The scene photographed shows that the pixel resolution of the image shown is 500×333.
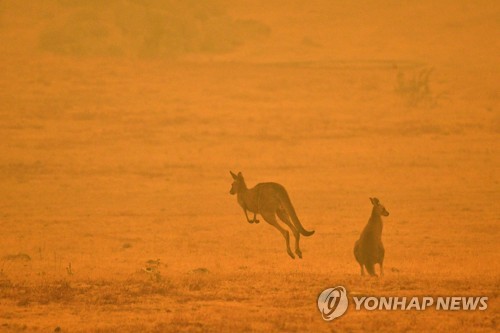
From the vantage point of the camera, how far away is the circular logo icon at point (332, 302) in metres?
9.68

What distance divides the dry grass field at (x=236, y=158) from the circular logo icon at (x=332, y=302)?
0.43ft

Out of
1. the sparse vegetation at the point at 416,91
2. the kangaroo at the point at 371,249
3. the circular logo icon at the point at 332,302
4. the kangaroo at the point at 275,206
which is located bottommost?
the circular logo icon at the point at 332,302

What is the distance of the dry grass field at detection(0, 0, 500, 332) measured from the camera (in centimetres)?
1071

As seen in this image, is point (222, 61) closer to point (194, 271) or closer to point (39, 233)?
point (39, 233)

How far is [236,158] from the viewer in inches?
1032

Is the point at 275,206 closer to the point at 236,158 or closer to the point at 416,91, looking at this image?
the point at 236,158

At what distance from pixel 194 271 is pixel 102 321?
3168 mm

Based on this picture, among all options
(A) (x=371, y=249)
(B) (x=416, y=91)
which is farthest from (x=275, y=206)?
(B) (x=416, y=91)

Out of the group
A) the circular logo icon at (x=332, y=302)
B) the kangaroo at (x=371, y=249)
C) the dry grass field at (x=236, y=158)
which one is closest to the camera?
the circular logo icon at (x=332, y=302)

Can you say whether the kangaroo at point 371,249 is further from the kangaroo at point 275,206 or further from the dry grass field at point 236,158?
the kangaroo at point 275,206

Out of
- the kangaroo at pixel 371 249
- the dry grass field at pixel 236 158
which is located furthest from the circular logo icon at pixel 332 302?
the kangaroo at pixel 371 249

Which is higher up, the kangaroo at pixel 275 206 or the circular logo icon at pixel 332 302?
the kangaroo at pixel 275 206

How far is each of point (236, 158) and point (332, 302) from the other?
53.4ft

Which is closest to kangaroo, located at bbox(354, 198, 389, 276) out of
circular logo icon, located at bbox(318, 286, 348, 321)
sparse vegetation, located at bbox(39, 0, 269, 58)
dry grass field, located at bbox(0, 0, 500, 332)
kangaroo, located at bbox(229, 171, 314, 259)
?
dry grass field, located at bbox(0, 0, 500, 332)
